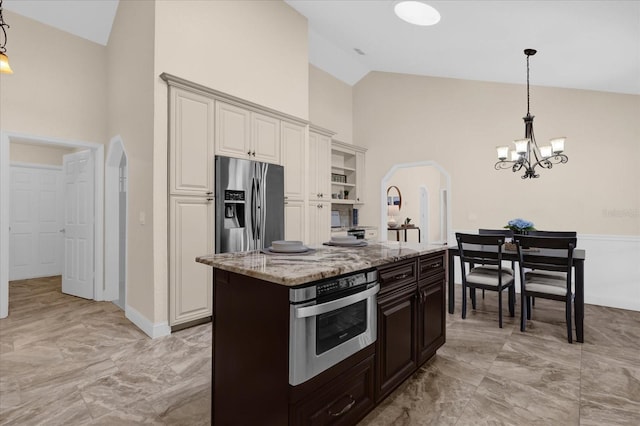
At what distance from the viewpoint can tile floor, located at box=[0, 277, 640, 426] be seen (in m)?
1.93

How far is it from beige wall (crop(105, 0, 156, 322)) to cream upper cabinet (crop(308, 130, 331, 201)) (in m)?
2.32

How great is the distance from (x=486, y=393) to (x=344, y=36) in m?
4.82

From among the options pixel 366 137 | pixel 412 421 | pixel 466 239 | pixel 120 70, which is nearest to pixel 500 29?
pixel 466 239

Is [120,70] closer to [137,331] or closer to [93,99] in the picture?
[93,99]

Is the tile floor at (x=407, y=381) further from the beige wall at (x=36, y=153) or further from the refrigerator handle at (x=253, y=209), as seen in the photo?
the beige wall at (x=36, y=153)

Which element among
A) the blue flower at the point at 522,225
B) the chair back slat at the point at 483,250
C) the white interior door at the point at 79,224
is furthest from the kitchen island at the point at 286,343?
the white interior door at the point at 79,224

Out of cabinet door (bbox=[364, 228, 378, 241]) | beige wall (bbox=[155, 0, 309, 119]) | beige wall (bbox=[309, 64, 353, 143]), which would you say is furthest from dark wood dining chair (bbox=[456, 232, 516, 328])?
beige wall (bbox=[309, 64, 353, 143])

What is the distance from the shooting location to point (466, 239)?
3.55 metres

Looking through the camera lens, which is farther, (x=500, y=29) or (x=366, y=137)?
(x=366, y=137)

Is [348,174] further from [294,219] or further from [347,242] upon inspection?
[347,242]

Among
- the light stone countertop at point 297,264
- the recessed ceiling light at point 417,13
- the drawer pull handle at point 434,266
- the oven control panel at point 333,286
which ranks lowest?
the drawer pull handle at point 434,266

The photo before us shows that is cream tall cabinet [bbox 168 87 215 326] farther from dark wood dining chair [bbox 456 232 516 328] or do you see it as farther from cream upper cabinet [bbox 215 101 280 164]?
dark wood dining chair [bbox 456 232 516 328]

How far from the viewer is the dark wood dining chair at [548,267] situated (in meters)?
3.00

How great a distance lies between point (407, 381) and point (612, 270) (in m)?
3.73
